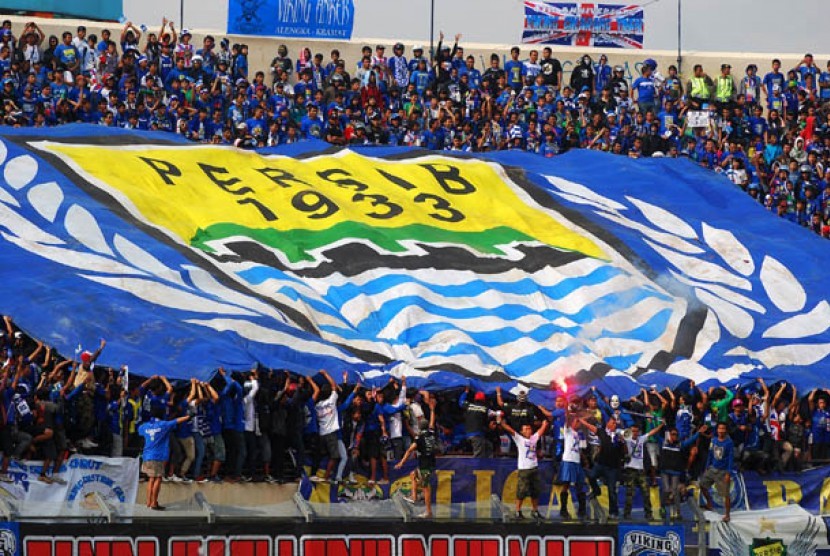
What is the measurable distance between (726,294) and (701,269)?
82 cm

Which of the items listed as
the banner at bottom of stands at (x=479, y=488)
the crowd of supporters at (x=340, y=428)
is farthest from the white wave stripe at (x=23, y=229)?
the banner at bottom of stands at (x=479, y=488)

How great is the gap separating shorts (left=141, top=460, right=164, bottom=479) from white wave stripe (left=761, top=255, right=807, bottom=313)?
478 inches

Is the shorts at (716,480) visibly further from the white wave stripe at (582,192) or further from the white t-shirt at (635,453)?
the white wave stripe at (582,192)

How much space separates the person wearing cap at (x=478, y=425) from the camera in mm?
25328

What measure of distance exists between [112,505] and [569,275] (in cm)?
1075

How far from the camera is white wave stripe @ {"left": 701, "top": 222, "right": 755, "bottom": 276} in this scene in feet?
104

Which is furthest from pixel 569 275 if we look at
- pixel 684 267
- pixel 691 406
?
pixel 691 406

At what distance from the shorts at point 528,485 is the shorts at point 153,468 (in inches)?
175

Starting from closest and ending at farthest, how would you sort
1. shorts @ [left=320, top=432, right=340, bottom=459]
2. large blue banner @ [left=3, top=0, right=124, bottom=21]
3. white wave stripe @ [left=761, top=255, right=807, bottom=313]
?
shorts @ [left=320, top=432, right=340, bottom=459] < white wave stripe @ [left=761, top=255, right=807, bottom=313] < large blue banner @ [left=3, top=0, right=124, bottom=21]

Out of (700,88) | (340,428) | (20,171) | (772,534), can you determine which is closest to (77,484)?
(340,428)

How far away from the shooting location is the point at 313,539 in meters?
22.2

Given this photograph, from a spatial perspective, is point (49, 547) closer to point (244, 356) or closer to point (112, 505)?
point (112, 505)

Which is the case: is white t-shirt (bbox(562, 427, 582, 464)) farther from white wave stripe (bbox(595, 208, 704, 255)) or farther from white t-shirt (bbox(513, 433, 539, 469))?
white wave stripe (bbox(595, 208, 704, 255))

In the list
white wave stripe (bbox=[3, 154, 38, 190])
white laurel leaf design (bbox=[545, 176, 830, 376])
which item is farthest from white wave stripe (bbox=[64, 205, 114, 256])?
white laurel leaf design (bbox=[545, 176, 830, 376])
